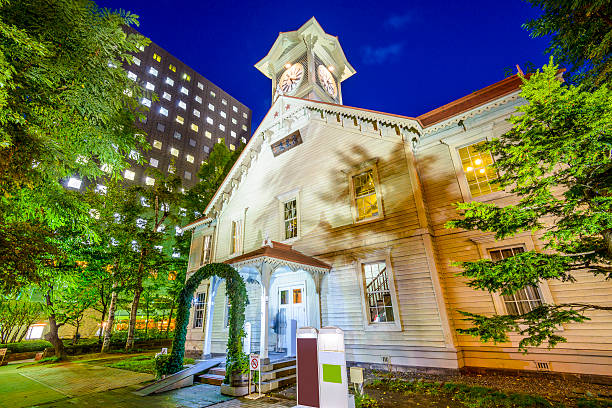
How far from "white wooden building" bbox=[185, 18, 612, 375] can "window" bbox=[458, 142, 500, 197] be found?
44mm

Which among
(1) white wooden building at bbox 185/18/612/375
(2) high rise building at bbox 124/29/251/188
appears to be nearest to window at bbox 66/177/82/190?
(2) high rise building at bbox 124/29/251/188

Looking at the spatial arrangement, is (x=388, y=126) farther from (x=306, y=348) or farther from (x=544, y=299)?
(x=306, y=348)

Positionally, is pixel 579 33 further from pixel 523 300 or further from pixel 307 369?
pixel 307 369

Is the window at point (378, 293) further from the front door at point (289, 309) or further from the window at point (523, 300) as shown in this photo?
the window at point (523, 300)

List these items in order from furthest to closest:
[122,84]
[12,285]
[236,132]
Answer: [236,132]
[122,84]
[12,285]

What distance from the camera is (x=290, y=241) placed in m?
12.4

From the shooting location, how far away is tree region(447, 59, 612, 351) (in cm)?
383

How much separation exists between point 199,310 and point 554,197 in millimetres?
16454

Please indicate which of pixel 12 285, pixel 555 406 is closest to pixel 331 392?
pixel 555 406

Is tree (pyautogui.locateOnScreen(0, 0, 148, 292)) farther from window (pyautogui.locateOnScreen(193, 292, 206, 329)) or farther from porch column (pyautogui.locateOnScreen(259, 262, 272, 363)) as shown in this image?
window (pyautogui.locateOnScreen(193, 292, 206, 329))

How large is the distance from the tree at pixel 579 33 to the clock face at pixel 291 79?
11579mm

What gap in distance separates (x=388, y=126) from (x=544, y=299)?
7.35 m

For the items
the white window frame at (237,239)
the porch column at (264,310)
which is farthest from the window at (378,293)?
the white window frame at (237,239)

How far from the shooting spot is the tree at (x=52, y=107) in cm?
480
